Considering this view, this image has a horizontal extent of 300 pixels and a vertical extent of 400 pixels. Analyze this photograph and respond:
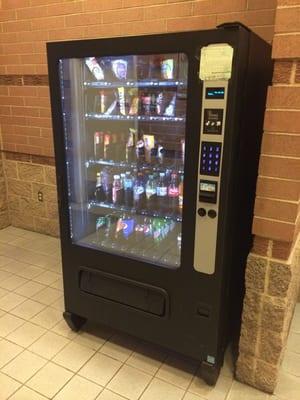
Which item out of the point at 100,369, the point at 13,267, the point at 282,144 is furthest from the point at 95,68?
the point at 13,267

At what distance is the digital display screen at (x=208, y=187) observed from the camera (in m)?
1.51

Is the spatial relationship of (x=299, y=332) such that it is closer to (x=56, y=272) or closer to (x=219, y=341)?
(x=219, y=341)

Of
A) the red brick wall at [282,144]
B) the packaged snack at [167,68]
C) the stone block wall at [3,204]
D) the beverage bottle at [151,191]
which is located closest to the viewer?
the red brick wall at [282,144]

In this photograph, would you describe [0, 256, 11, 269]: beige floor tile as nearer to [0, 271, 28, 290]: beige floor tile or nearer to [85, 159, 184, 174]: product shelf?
[0, 271, 28, 290]: beige floor tile

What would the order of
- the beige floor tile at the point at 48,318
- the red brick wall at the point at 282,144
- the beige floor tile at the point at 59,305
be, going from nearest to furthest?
the red brick wall at the point at 282,144
the beige floor tile at the point at 48,318
the beige floor tile at the point at 59,305

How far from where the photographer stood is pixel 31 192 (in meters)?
3.54

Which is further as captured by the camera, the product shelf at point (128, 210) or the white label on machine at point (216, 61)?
the product shelf at point (128, 210)

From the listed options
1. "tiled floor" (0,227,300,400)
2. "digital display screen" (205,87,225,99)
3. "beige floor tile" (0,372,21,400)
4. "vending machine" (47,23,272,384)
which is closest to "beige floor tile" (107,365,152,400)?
"tiled floor" (0,227,300,400)

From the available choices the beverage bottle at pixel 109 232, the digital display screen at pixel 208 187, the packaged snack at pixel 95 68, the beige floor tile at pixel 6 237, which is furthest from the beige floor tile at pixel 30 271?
the digital display screen at pixel 208 187

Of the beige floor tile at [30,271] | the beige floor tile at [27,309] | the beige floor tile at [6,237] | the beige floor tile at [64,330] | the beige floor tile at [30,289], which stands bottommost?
the beige floor tile at [64,330]

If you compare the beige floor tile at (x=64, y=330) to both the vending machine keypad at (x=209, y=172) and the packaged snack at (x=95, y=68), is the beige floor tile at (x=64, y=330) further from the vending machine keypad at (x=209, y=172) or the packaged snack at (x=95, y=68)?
the packaged snack at (x=95, y=68)

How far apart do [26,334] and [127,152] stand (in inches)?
52.5

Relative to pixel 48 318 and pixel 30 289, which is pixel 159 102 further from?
pixel 30 289

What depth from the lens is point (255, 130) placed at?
174 centimetres
